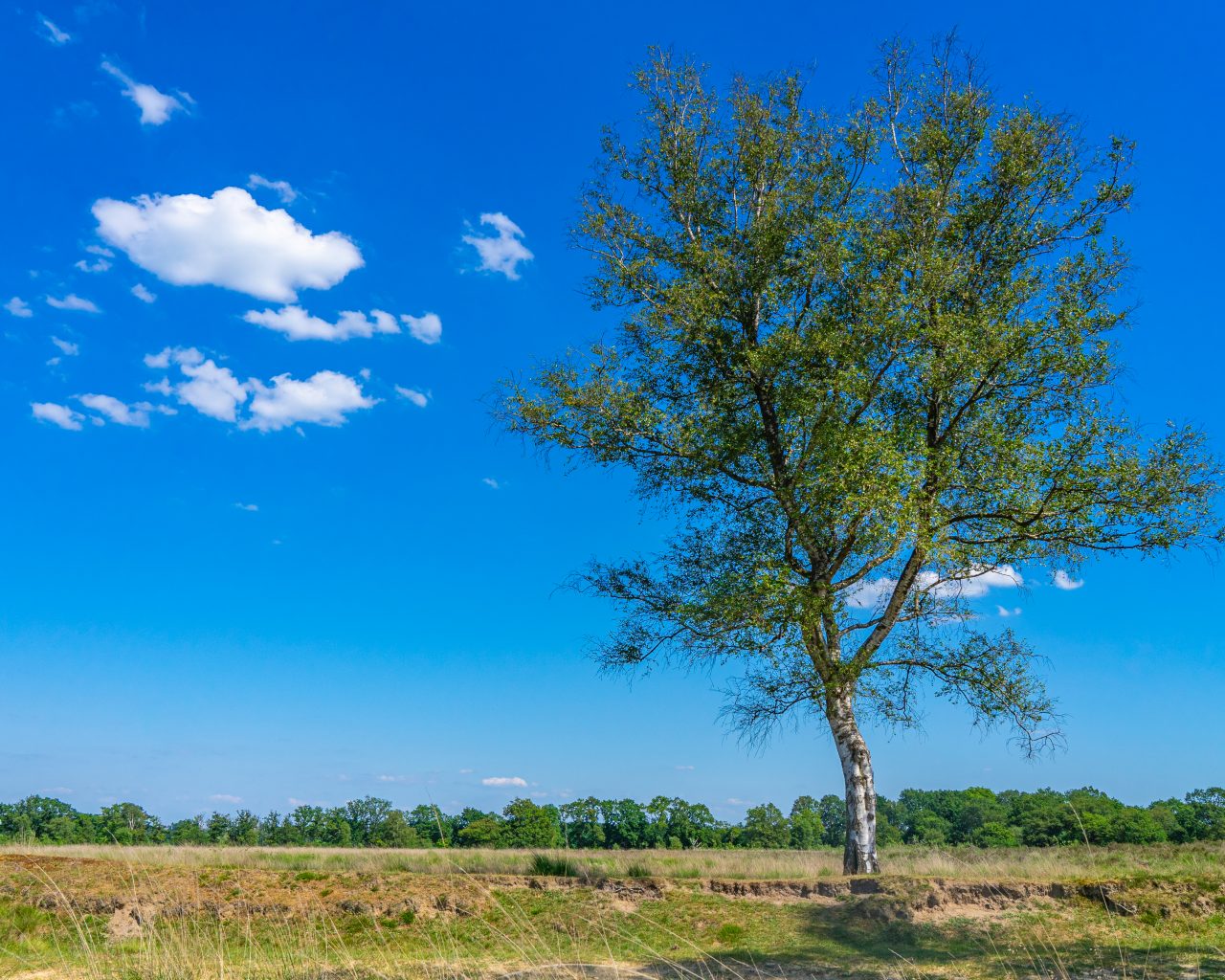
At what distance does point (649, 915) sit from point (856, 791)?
21.4ft

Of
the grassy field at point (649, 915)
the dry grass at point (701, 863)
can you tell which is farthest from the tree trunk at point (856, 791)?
the grassy field at point (649, 915)

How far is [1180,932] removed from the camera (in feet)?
47.3

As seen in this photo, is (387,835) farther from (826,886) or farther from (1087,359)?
(1087,359)

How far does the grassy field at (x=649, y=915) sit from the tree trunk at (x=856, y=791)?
3.03 feet

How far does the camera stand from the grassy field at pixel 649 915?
1266 cm

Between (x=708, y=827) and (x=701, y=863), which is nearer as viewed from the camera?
(x=701, y=863)

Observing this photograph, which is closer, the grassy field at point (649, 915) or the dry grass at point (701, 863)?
the grassy field at point (649, 915)

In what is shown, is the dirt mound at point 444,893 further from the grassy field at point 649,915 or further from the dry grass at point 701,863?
the dry grass at point 701,863

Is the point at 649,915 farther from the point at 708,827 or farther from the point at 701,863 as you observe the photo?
the point at 708,827

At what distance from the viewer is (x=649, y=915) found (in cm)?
1537

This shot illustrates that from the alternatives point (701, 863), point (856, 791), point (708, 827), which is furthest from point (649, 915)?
point (708, 827)

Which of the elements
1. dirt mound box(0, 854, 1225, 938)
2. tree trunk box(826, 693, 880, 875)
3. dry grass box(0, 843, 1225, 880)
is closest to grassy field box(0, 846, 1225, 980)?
dirt mound box(0, 854, 1225, 938)

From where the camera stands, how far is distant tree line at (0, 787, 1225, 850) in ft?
108

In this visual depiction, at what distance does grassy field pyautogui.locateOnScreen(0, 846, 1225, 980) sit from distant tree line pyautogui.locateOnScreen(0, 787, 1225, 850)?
6.33 meters
